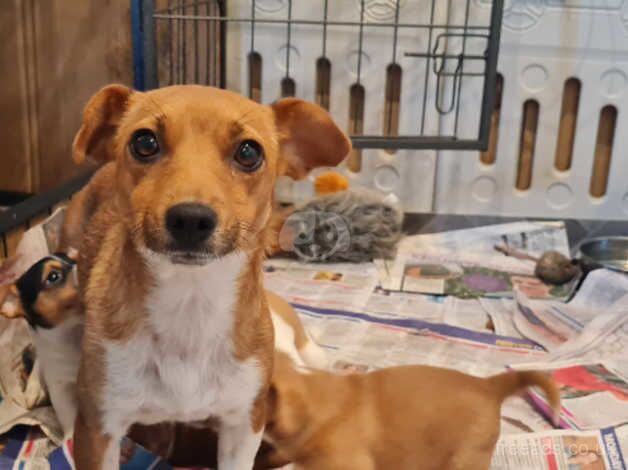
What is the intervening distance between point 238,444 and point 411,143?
1173 mm

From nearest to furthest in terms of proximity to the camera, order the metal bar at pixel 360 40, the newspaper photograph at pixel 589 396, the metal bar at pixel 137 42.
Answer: the newspaper photograph at pixel 589 396, the metal bar at pixel 137 42, the metal bar at pixel 360 40

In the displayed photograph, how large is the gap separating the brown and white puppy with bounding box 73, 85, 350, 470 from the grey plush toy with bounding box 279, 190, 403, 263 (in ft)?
3.24

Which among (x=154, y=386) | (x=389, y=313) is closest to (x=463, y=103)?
(x=389, y=313)

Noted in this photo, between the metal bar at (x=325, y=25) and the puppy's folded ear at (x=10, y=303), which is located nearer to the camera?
the puppy's folded ear at (x=10, y=303)

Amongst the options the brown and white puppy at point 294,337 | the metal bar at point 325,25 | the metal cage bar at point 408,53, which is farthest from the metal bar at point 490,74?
the brown and white puppy at point 294,337

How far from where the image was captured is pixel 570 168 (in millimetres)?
2252

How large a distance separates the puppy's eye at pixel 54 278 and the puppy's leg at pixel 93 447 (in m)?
0.26

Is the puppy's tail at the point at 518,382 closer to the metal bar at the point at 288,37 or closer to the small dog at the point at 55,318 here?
the small dog at the point at 55,318

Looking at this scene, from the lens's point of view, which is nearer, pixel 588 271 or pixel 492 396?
pixel 492 396

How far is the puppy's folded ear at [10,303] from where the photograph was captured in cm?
120

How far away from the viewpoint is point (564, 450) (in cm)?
121

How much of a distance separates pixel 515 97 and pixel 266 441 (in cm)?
141

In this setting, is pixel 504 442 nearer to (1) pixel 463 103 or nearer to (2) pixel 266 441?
(2) pixel 266 441

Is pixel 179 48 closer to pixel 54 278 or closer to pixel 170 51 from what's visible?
pixel 170 51
